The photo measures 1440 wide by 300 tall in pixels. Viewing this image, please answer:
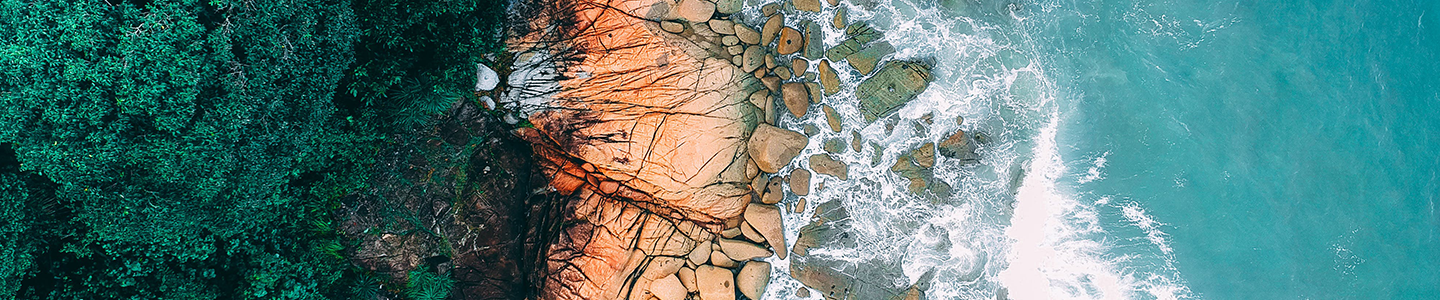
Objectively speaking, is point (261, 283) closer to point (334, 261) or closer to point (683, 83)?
point (334, 261)

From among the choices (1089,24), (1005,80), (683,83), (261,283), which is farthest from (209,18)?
(1089,24)

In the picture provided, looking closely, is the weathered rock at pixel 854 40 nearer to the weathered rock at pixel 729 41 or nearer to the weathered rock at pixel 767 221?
the weathered rock at pixel 729 41

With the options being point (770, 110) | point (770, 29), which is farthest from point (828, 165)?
point (770, 29)

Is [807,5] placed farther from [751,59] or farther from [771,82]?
[771,82]

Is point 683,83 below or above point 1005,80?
above

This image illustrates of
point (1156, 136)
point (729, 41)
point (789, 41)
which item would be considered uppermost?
point (729, 41)

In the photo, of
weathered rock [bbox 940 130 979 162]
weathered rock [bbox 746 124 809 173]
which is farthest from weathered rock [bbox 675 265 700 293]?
weathered rock [bbox 940 130 979 162]
